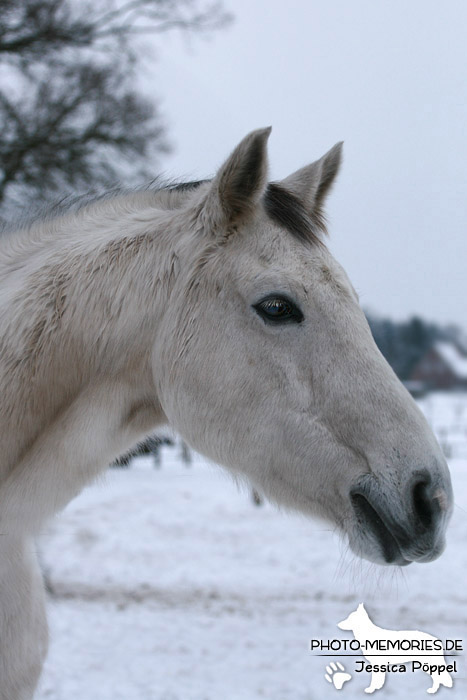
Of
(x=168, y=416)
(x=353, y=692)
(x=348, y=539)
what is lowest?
(x=353, y=692)

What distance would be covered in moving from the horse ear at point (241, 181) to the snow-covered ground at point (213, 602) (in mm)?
955

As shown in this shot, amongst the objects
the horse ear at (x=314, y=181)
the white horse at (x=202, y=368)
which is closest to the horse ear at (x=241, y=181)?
the white horse at (x=202, y=368)

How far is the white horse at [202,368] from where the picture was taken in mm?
1892

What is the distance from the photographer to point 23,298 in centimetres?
216

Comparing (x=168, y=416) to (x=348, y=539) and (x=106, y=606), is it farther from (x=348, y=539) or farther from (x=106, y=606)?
(x=106, y=606)

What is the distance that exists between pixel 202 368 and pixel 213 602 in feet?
15.7

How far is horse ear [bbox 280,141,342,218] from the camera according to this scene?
238 centimetres

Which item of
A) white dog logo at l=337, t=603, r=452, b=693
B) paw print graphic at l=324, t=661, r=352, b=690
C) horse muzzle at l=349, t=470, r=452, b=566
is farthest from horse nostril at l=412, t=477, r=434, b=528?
paw print graphic at l=324, t=661, r=352, b=690

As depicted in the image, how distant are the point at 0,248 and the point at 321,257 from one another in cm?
128

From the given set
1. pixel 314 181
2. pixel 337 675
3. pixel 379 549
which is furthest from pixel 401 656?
pixel 314 181

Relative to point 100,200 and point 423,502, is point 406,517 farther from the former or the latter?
point 100,200

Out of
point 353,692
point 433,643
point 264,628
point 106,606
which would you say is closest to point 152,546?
point 106,606

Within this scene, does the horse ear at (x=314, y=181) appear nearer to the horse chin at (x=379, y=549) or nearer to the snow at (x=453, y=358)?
the horse chin at (x=379, y=549)

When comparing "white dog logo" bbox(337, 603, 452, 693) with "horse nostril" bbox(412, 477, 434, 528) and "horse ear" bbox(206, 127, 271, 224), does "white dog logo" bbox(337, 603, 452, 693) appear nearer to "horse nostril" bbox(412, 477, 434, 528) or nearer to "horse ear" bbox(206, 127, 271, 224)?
"horse nostril" bbox(412, 477, 434, 528)
